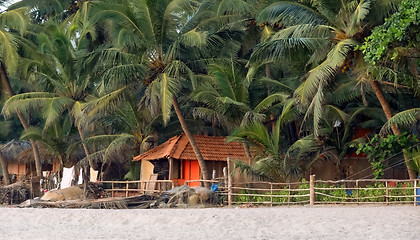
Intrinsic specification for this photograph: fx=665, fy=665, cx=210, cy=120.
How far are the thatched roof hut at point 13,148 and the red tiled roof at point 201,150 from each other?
812 centimetres

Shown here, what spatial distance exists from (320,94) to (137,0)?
20.4 ft

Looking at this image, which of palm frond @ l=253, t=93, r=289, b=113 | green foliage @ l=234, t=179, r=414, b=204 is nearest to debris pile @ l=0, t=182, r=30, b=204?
green foliage @ l=234, t=179, r=414, b=204

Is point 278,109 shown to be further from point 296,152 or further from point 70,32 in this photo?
point 70,32

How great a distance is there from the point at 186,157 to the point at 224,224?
753 cm

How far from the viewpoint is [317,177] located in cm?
2017

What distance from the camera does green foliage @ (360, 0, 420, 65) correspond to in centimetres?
1342

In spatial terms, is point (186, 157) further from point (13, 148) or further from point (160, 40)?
point (13, 148)

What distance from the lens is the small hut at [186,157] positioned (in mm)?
21141

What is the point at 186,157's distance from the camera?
69.2 ft

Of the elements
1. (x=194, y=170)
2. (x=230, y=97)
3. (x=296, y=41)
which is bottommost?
(x=194, y=170)

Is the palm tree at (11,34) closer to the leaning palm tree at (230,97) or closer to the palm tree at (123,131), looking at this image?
the palm tree at (123,131)

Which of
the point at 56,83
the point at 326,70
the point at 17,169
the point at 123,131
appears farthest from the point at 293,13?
the point at 17,169

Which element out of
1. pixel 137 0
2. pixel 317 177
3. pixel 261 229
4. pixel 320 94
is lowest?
pixel 261 229

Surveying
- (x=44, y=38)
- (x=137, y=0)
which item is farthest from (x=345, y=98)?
(x=44, y=38)
